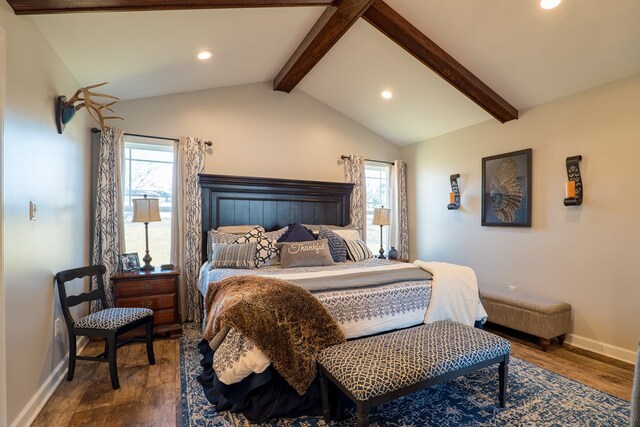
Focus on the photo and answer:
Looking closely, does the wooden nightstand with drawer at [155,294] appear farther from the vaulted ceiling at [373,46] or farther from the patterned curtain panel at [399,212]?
the patterned curtain panel at [399,212]

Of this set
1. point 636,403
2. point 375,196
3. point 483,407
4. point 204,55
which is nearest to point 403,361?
point 483,407

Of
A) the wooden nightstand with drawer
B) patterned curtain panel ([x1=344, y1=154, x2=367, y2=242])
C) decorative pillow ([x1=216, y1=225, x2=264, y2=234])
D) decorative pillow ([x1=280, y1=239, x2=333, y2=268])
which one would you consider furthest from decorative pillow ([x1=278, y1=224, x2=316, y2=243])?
the wooden nightstand with drawer

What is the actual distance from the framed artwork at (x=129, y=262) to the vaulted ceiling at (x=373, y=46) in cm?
170

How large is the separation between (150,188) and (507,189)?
4.17m

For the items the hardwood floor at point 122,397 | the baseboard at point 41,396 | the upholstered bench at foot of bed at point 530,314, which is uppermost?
the upholstered bench at foot of bed at point 530,314

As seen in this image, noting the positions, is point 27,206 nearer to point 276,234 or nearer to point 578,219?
point 276,234

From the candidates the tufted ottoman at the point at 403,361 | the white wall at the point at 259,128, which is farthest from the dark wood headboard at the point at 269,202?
the tufted ottoman at the point at 403,361

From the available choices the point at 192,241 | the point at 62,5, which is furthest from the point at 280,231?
the point at 62,5

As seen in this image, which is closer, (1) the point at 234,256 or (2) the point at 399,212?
(1) the point at 234,256

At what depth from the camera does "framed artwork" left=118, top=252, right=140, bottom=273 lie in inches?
132

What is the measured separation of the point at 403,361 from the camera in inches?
71.4

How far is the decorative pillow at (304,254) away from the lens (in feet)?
10.8

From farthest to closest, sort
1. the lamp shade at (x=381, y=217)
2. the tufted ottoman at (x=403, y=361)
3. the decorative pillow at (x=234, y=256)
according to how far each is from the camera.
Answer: the lamp shade at (x=381, y=217)
the decorative pillow at (x=234, y=256)
the tufted ottoman at (x=403, y=361)

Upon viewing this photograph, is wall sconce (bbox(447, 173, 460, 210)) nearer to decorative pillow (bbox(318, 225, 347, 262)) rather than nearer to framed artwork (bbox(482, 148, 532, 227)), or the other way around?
framed artwork (bbox(482, 148, 532, 227))
